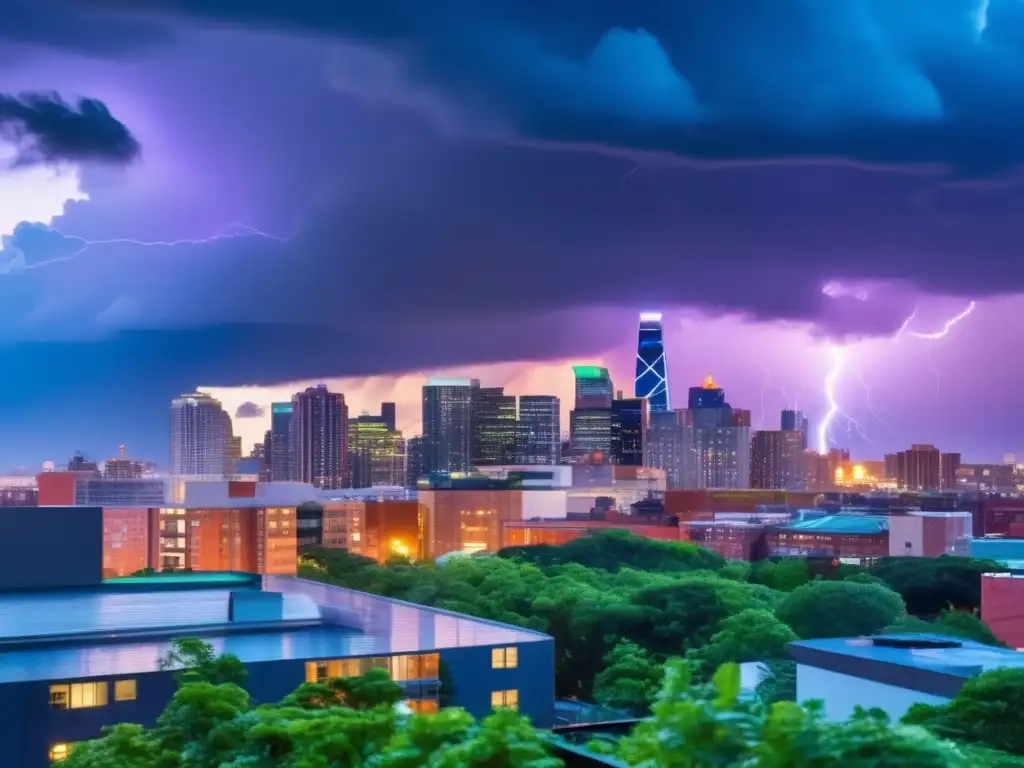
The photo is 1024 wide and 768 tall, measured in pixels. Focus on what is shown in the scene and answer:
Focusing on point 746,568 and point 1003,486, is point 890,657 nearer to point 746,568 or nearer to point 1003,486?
point 746,568

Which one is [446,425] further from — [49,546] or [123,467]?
[49,546]

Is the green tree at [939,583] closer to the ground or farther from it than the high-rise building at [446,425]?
closer to the ground

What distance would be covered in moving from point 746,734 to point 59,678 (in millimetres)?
12327

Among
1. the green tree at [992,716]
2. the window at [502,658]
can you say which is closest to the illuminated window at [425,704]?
the window at [502,658]

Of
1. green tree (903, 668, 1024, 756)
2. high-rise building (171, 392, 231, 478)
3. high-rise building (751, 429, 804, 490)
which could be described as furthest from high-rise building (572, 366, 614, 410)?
green tree (903, 668, 1024, 756)

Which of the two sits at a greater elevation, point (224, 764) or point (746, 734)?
point (746, 734)

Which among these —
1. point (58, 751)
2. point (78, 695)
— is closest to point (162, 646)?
point (78, 695)

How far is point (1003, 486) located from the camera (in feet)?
331

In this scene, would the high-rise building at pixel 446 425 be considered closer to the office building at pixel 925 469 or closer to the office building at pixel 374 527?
the office building at pixel 925 469

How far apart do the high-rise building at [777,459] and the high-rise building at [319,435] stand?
41291 mm

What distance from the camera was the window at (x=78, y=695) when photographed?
1617 cm

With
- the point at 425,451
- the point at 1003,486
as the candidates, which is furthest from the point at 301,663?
the point at 425,451

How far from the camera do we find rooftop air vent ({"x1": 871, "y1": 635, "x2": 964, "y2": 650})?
16.1 meters

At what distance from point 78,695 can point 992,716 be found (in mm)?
10919
